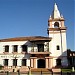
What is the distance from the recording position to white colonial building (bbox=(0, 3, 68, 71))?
44500mm

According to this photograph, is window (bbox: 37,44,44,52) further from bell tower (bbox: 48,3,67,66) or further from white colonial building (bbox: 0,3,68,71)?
bell tower (bbox: 48,3,67,66)

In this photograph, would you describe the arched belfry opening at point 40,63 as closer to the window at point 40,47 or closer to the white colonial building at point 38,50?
the white colonial building at point 38,50

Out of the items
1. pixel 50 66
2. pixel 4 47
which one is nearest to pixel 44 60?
pixel 50 66

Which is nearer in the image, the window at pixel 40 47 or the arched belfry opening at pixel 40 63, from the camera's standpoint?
the window at pixel 40 47

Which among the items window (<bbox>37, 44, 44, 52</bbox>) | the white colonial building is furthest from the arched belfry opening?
window (<bbox>37, 44, 44, 52</bbox>)

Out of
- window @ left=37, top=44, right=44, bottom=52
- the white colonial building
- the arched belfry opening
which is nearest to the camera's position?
the white colonial building

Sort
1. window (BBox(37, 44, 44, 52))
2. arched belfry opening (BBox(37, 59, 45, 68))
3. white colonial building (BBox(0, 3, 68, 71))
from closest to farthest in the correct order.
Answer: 1. white colonial building (BBox(0, 3, 68, 71))
2. window (BBox(37, 44, 44, 52))
3. arched belfry opening (BBox(37, 59, 45, 68))

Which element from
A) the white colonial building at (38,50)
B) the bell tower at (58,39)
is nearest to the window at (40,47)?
the white colonial building at (38,50)

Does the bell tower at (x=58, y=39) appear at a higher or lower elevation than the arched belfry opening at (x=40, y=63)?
higher

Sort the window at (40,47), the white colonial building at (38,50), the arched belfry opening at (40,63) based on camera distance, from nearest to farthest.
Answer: the white colonial building at (38,50) → the window at (40,47) → the arched belfry opening at (40,63)

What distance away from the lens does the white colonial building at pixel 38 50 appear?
44500 mm

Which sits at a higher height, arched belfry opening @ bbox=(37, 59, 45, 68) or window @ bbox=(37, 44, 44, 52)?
window @ bbox=(37, 44, 44, 52)

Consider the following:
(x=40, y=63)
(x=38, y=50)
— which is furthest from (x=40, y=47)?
(x=40, y=63)

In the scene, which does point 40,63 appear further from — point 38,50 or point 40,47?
point 40,47
